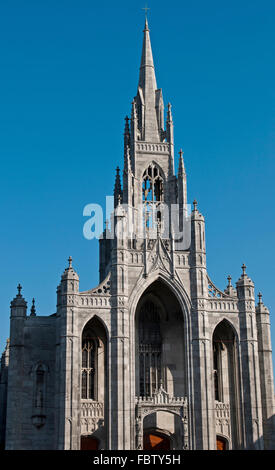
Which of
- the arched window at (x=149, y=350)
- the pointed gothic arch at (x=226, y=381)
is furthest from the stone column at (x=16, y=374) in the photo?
the pointed gothic arch at (x=226, y=381)

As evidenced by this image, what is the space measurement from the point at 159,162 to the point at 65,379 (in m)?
16.2

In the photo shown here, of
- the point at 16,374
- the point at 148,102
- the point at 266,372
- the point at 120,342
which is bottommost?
the point at 16,374

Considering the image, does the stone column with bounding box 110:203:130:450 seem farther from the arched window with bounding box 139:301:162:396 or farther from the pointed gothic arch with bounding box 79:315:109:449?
the arched window with bounding box 139:301:162:396

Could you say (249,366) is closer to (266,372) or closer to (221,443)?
(266,372)

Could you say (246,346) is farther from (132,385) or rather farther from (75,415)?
(75,415)

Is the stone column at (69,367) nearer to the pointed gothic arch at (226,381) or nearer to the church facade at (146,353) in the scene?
the church facade at (146,353)

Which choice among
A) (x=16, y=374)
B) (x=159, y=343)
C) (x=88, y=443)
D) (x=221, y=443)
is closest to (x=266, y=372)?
(x=221, y=443)

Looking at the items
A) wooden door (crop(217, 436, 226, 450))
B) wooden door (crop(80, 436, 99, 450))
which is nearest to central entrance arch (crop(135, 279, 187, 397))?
wooden door (crop(217, 436, 226, 450))

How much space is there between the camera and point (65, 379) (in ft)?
149

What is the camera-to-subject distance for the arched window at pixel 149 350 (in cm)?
4947

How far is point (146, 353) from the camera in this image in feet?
165

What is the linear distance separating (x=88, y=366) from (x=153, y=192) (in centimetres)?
1227
